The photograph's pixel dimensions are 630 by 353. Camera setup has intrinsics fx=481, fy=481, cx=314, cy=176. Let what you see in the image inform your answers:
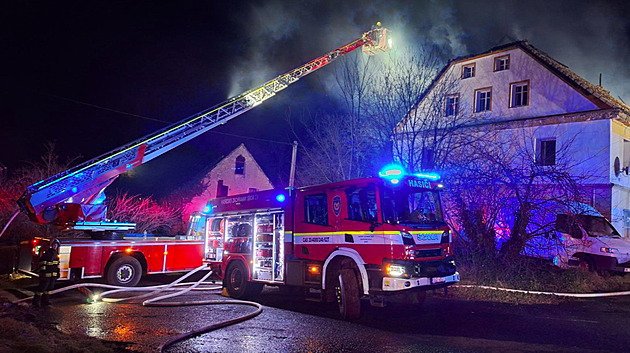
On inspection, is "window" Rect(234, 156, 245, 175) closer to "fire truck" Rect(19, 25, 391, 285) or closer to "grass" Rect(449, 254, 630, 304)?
"fire truck" Rect(19, 25, 391, 285)

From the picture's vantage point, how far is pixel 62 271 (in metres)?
12.4

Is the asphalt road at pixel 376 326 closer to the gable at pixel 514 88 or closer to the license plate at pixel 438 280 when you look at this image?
the license plate at pixel 438 280

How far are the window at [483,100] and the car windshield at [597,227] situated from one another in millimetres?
10664

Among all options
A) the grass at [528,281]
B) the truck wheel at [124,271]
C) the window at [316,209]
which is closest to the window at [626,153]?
the grass at [528,281]

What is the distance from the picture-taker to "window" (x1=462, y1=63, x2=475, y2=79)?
25.8 meters

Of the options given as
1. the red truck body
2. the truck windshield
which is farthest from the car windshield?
the red truck body

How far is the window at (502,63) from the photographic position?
81.3 feet

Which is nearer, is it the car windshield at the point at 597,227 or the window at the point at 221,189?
the car windshield at the point at 597,227

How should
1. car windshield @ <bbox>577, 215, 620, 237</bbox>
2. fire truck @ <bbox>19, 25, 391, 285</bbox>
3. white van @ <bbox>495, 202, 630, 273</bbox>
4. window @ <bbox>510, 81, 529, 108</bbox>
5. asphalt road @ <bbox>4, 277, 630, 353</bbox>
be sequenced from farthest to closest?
window @ <bbox>510, 81, 529, 108</bbox> < car windshield @ <bbox>577, 215, 620, 237</bbox> < white van @ <bbox>495, 202, 630, 273</bbox> < fire truck @ <bbox>19, 25, 391, 285</bbox> < asphalt road @ <bbox>4, 277, 630, 353</bbox>

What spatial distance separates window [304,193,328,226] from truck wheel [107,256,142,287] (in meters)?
6.28

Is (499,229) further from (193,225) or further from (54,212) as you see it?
(54,212)

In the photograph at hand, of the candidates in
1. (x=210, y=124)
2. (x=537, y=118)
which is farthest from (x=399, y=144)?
(x=537, y=118)

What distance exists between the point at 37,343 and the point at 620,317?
9838mm

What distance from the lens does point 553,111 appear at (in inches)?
908
